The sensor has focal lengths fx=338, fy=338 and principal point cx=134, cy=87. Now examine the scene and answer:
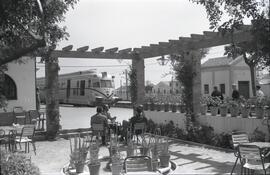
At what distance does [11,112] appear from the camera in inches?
538

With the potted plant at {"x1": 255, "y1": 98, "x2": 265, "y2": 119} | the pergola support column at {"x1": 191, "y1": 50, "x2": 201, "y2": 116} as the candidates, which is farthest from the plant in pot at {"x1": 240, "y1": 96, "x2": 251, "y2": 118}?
the pergola support column at {"x1": 191, "y1": 50, "x2": 201, "y2": 116}

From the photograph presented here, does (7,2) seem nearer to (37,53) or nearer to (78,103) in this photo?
(37,53)

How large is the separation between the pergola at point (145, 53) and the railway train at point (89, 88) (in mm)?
11259

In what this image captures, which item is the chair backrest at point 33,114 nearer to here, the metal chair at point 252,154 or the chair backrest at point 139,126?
the chair backrest at point 139,126

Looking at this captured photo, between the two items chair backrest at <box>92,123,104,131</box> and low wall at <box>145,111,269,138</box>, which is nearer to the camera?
low wall at <box>145,111,269,138</box>

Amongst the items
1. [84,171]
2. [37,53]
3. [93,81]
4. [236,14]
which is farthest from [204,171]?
[93,81]

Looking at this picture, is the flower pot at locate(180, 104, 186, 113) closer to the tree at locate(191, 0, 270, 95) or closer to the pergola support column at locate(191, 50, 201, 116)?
the pergola support column at locate(191, 50, 201, 116)

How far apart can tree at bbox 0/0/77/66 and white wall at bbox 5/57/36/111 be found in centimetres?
872

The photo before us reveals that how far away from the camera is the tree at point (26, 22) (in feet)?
16.0


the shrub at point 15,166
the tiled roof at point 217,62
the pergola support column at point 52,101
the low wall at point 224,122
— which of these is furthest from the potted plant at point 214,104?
the tiled roof at point 217,62

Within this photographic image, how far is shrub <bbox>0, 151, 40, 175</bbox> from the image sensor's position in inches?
184

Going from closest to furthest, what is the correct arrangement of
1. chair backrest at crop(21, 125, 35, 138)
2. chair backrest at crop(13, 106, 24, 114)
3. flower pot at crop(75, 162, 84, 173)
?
flower pot at crop(75, 162, 84, 173) < chair backrest at crop(21, 125, 35, 138) < chair backrest at crop(13, 106, 24, 114)

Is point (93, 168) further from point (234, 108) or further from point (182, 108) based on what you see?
point (182, 108)

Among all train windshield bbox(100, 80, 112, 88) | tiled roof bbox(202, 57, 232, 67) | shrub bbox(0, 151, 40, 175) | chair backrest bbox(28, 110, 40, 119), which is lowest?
shrub bbox(0, 151, 40, 175)
